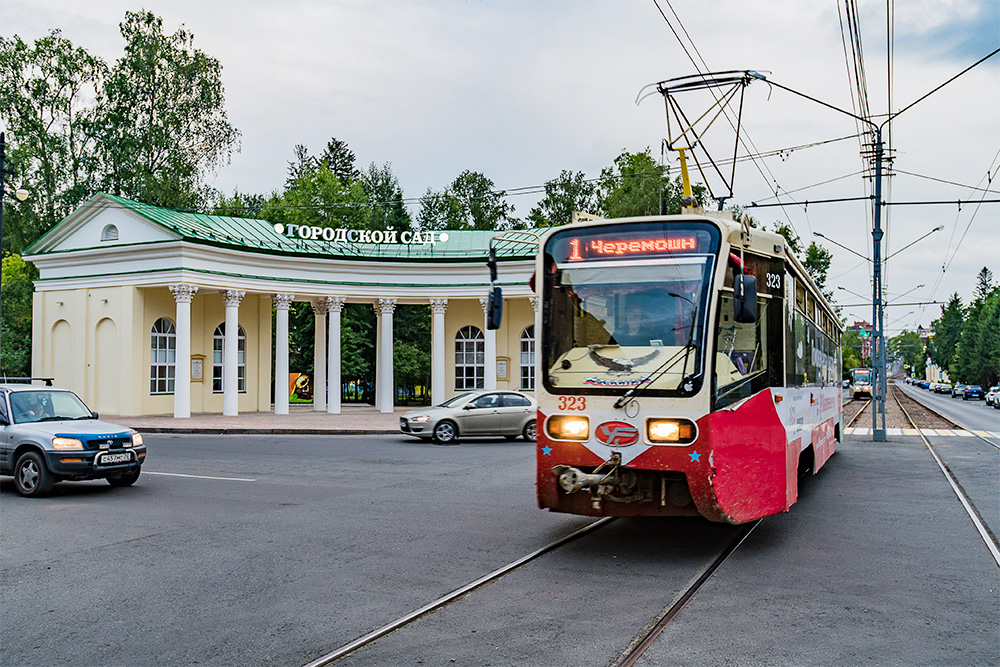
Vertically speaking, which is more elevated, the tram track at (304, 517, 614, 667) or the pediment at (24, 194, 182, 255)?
the pediment at (24, 194, 182, 255)

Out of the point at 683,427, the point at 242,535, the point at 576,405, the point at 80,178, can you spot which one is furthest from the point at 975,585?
the point at 80,178

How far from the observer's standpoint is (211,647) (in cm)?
555

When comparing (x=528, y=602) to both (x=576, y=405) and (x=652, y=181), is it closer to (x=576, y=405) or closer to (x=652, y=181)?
(x=576, y=405)

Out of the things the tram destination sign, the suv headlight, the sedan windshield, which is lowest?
the suv headlight

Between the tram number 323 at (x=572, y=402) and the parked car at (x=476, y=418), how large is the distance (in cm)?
1455

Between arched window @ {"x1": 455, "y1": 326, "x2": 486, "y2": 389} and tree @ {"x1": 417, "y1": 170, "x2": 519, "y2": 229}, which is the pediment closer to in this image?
arched window @ {"x1": 455, "y1": 326, "x2": 486, "y2": 389}

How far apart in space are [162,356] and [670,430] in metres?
30.2

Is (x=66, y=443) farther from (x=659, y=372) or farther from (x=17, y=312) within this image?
(x=17, y=312)

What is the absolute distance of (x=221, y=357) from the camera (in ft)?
119

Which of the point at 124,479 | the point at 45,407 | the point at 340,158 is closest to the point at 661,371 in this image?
the point at 124,479

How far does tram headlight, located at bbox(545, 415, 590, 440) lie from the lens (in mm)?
8195

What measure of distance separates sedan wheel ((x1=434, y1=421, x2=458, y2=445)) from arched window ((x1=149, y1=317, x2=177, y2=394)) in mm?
15654

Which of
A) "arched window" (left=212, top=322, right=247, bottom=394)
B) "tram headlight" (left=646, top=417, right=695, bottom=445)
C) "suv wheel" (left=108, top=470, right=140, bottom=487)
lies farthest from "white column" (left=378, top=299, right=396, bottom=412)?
"tram headlight" (left=646, top=417, right=695, bottom=445)

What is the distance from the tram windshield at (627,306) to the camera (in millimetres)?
7957
